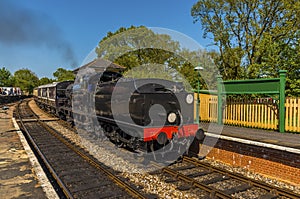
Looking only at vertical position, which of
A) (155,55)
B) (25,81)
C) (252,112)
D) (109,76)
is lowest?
(252,112)

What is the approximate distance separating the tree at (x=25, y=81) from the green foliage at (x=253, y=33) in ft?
256

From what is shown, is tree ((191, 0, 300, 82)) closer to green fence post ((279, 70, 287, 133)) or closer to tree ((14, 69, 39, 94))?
green fence post ((279, 70, 287, 133))

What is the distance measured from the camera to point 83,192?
17.0 ft

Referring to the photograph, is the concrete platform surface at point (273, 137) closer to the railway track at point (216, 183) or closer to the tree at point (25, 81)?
the railway track at point (216, 183)

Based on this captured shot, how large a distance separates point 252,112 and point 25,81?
86.8m

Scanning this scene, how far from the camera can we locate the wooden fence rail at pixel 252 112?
8.59 m

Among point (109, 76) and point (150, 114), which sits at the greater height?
point (109, 76)

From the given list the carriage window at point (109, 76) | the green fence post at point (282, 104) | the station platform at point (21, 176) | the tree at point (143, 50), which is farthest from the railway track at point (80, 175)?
the tree at point (143, 50)

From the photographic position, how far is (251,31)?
16.7 meters

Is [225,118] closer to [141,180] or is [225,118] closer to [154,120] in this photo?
[154,120]

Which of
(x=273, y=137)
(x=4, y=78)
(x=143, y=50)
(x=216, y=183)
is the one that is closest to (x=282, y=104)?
(x=273, y=137)

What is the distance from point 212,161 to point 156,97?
2.76 metres

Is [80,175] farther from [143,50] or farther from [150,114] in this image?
[143,50]

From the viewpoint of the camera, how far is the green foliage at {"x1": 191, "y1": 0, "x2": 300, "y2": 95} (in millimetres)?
12375
